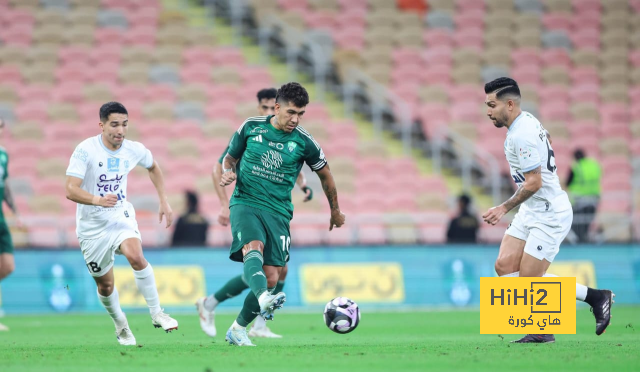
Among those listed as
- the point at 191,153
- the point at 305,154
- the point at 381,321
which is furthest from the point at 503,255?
the point at 191,153

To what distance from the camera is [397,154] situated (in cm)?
2034

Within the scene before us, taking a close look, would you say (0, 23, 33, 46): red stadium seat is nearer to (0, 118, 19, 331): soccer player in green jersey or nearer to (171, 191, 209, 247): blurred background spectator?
(171, 191, 209, 247): blurred background spectator

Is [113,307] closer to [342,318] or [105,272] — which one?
[105,272]

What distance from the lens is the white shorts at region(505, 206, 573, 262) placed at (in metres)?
8.16

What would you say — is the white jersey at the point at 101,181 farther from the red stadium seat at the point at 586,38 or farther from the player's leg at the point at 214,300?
the red stadium seat at the point at 586,38

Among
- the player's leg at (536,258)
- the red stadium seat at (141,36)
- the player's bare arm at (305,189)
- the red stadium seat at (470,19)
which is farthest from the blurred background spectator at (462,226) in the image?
the red stadium seat at (141,36)

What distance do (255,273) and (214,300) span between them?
2.59 meters

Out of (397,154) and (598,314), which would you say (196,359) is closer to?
(598,314)

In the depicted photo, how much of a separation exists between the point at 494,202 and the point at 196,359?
12739 mm

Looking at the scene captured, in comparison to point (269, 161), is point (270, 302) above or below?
below

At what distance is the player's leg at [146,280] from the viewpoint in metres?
8.12

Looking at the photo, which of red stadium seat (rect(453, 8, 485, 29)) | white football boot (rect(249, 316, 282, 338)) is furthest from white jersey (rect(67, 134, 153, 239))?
red stadium seat (rect(453, 8, 485, 29))

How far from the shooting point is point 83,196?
7.95 meters

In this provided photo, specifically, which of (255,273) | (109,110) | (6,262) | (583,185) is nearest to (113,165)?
(109,110)
